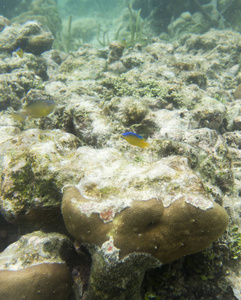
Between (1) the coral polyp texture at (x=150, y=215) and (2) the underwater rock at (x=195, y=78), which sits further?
(2) the underwater rock at (x=195, y=78)

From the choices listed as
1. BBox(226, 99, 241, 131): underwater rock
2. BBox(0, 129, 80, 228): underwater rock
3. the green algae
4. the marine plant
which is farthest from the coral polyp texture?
BBox(226, 99, 241, 131): underwater rock

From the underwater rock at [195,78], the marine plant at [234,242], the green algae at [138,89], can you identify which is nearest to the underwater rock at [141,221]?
the marine plant at [234,242]

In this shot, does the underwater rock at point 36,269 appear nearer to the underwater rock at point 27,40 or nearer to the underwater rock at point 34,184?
the underwater rock at point 34,184

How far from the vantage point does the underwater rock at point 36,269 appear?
1.86 m

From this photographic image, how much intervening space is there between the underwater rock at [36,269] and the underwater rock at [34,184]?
278mm

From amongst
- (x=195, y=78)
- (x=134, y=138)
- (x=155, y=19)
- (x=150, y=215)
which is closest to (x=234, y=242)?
(x=150, y=215)

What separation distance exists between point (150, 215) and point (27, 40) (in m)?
9.42

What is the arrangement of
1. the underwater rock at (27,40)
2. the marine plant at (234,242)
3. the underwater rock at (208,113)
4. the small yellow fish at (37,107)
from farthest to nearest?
the underwater rock at (27,40)
the underwater rock at (208,113)
the small yellow fish at (37,107)
the marine plant at (234,242)

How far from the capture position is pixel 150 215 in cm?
168

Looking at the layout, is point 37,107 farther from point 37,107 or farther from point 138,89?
point 138,89

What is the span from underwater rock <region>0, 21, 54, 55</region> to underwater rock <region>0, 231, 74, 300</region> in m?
8.47

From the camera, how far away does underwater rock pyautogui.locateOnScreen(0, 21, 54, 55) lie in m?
7.85

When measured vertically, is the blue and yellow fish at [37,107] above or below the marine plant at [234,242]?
above

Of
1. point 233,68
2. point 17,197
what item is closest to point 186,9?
point 233,68
